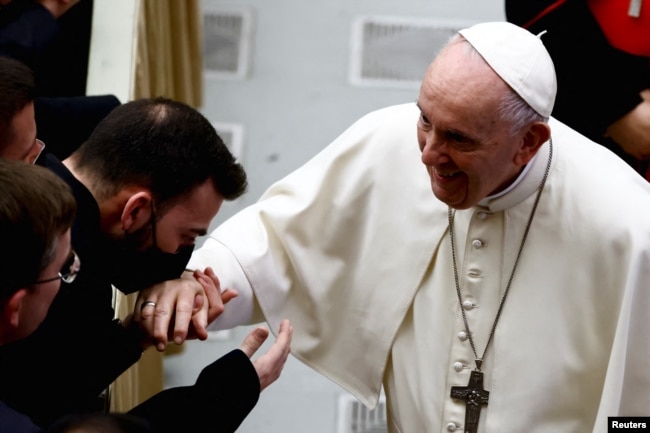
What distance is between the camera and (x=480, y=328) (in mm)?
3242

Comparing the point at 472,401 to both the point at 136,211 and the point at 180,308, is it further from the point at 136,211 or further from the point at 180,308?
the point at 136,211

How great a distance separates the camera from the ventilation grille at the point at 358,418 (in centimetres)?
511

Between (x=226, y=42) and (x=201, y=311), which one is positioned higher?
(x=226, y=42)

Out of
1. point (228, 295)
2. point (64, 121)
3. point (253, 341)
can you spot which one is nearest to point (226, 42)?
point (64, 121)

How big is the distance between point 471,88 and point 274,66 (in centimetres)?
380

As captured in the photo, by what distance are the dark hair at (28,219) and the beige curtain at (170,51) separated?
67.6 inches

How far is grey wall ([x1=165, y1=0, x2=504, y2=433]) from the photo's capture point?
5430 mm

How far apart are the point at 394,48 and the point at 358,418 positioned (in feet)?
7.93

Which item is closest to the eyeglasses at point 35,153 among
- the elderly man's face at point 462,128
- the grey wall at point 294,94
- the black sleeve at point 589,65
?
the elderly man's face at point 462,128

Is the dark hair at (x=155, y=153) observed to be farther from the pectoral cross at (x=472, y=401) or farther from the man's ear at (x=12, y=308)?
the pectoral cross at (x=472, y=401)

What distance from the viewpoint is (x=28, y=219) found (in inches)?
94.4

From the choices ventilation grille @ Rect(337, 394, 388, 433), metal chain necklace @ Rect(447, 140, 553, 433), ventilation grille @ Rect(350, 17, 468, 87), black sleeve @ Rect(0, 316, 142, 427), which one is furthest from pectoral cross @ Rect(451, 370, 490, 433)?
ventilation grille @ Rect(350, 17, 468, 87)

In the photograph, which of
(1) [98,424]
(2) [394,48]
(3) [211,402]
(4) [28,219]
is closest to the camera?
(1) [98,424]

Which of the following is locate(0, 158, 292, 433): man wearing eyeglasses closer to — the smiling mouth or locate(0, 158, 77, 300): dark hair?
locate(0, 158, 77, 300): dark hair
